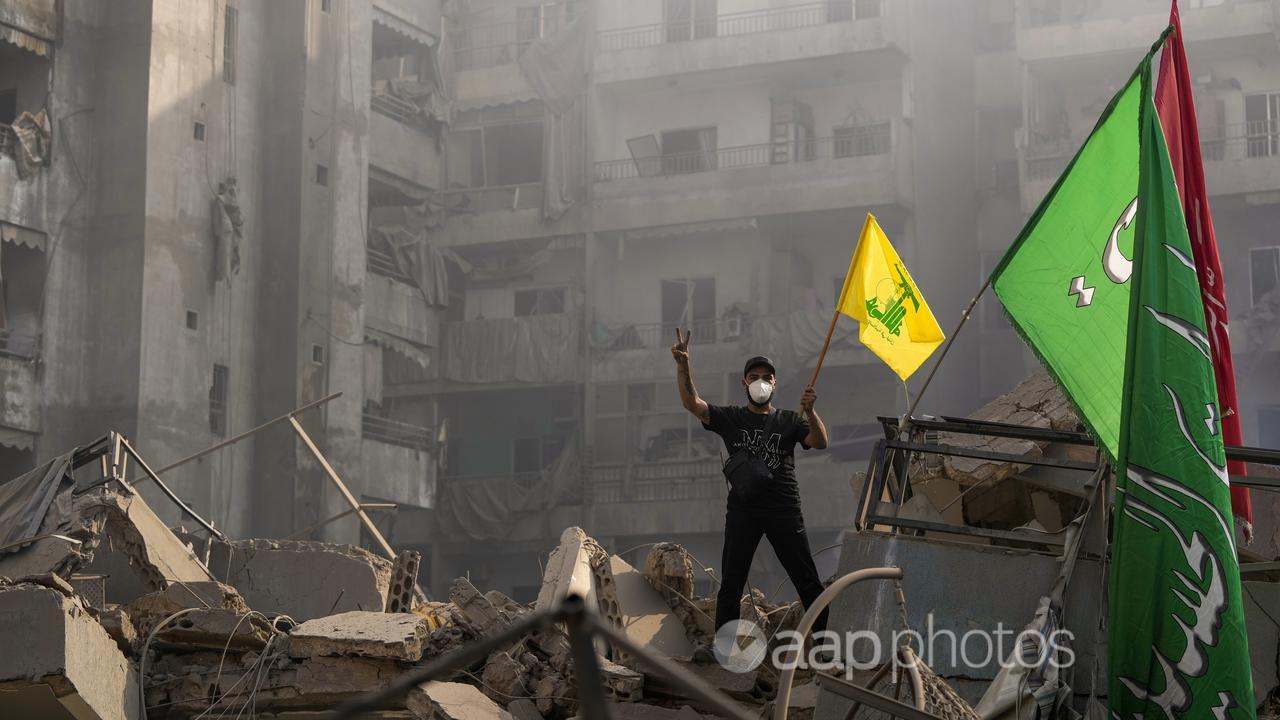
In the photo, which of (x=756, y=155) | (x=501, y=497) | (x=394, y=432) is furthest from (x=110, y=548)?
(x=756, y=155)

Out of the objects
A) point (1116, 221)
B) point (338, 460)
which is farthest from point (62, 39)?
point (1116, 221)

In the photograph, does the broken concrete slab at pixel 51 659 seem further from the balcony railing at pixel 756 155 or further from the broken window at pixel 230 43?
the balcony railing at pixel 756 155

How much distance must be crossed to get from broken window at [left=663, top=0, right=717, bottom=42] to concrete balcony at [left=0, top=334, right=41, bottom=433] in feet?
51.4

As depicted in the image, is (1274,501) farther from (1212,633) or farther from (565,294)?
(565,294)

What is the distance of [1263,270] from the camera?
110 ft

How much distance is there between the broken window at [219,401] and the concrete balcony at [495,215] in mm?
8122

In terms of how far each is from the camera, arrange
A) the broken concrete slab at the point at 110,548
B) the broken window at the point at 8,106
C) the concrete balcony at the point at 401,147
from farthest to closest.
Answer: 1. the concrete balcony at the point at 401,147
2. the broken window at the point at 8,106
3. the broken concrete slab at the point at 110,548

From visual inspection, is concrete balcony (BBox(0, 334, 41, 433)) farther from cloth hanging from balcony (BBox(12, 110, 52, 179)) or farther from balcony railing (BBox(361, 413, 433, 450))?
balcony railing (BBox(361, 413, 433, 450))

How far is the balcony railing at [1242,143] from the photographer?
33594 millimetres

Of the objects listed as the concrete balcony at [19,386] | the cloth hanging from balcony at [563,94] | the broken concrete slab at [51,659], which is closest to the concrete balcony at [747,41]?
the cloth hanging from balcony at [563,94]

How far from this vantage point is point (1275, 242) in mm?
33688

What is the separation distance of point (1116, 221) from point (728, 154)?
28.6 meters

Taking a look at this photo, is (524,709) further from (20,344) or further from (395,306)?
(395,306)

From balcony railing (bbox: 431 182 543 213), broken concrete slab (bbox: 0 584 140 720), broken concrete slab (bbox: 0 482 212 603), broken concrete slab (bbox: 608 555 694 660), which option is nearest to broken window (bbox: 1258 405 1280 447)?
balcony railing (bbox: 431 182 543 213)
